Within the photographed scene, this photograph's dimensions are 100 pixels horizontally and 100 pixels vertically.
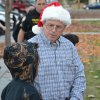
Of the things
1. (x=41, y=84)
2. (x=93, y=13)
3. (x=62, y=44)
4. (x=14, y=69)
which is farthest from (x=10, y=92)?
(x=93, y=13)

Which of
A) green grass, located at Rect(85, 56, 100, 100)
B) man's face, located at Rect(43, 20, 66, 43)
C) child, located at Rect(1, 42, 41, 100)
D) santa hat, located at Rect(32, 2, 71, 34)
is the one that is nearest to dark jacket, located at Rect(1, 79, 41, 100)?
child, located at Rect(1, 42, 41, 100)

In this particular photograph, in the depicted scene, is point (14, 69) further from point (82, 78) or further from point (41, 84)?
point (82, 78)

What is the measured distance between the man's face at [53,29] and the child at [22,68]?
85 centimetres

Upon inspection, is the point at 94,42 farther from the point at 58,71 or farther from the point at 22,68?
the point at 22,68

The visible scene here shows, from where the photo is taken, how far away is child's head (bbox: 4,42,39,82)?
341 cm

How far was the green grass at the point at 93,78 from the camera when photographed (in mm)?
8857

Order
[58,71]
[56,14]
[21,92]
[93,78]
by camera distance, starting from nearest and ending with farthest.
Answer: [21,92] → [58,71] → [56,14] → [93,78]

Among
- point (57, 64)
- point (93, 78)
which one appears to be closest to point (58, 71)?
point (57, 64)

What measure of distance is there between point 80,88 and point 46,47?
0.46m

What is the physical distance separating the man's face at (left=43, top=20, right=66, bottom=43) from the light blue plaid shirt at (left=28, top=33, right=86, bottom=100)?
0.04 m

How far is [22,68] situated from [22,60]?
56 mm

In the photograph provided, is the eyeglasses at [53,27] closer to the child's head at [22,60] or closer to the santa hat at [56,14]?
the santa hat at [56,14]

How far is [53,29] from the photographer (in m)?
4.29

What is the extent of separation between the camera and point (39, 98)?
3422 mm
